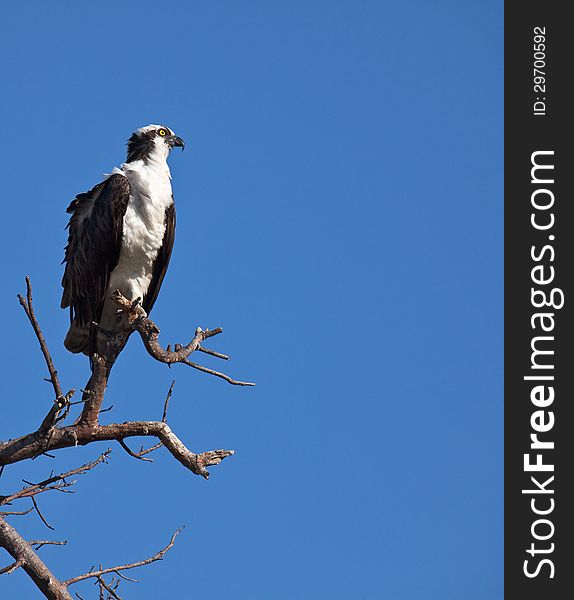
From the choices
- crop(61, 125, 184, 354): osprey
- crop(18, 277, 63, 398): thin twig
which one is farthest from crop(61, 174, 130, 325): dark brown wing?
crop(18, 277, 63, 398): thin twig

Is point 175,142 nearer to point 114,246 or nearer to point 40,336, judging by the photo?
point 114,246

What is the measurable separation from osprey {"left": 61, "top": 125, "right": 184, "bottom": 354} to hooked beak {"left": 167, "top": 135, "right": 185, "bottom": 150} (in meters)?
0.74

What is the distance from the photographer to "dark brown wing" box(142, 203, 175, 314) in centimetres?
808

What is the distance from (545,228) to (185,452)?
3555 millimetres

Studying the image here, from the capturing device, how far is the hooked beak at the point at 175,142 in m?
8.91

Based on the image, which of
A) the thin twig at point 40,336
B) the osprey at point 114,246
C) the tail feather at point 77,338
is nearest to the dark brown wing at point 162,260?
the osprey at point 114,246

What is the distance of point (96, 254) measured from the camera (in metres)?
7.80

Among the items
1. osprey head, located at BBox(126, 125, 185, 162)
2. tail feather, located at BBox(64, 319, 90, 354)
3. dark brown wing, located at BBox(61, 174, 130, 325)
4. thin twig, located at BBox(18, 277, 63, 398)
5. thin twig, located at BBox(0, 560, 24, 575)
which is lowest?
thin twig, located at BBox(0, 560, 24, 575)

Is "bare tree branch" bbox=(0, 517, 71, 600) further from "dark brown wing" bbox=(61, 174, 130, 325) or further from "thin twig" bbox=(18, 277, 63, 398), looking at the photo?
"dark brown wing" bbox=(61, 174, 130, 325)

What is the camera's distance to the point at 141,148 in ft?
28.3

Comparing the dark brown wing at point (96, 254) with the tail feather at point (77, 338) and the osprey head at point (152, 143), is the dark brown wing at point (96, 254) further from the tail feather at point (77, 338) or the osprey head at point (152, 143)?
the osprey head at point (152, 143)

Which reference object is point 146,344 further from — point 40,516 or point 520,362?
point 520,362

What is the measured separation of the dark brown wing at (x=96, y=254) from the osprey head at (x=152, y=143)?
→ 0.66 m

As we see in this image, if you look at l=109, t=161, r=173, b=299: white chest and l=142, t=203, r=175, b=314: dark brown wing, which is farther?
l=142, t=203, r=175, b=314: dark brown wing
